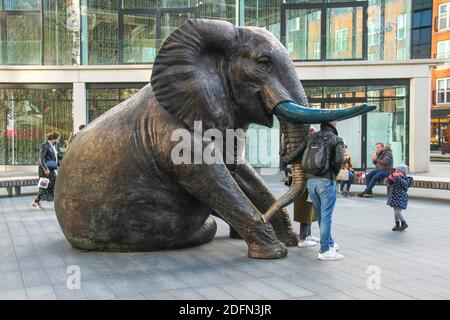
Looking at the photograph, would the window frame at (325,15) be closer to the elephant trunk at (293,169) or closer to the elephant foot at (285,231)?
the elephant foot at (285,231)

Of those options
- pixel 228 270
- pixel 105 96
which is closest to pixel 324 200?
pixel 228 270

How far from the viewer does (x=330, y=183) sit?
6223mm

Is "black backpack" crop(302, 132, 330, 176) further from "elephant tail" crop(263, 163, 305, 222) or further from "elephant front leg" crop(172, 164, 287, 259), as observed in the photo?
"elephant front leg" crop(172, 164, 287, 259)

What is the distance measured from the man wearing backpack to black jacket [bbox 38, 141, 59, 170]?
6959 millimetres

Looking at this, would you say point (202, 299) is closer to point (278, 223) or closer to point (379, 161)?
point (278, 223)

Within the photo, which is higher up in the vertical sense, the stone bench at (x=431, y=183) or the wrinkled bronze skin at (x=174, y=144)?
the wrinkled bronze skin at (x=174, y=144)

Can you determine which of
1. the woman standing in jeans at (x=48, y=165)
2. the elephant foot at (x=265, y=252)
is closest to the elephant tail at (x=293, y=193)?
the elephant foot at (x=265, y=252)

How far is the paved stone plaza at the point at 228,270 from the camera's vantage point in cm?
502

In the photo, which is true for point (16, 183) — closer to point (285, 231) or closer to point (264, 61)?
point (285, 231)

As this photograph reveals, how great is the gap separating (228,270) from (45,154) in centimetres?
729

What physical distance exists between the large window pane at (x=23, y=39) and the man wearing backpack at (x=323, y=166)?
1776cm

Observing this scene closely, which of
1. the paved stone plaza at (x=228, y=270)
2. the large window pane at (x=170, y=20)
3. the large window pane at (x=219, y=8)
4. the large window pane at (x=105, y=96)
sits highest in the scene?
the large window pane at (x=219, y=8)
